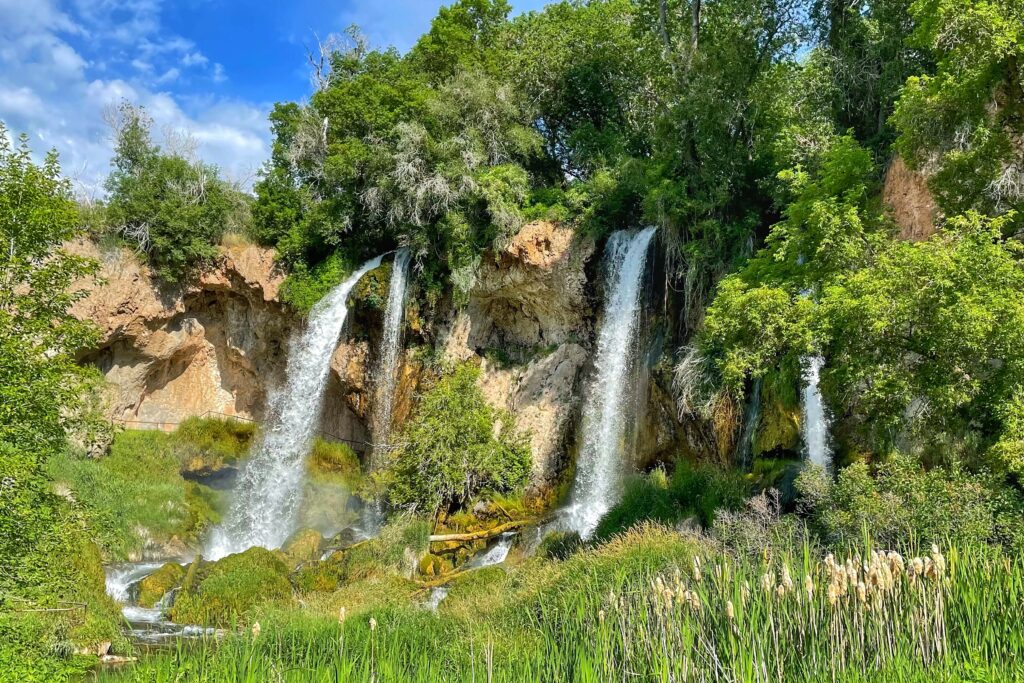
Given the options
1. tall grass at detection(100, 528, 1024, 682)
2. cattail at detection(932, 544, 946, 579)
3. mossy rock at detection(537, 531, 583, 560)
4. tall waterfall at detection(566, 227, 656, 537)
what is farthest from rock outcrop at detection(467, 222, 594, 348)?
cattail at detection(932, 544, 946, 579)

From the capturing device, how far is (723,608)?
6.21 meters

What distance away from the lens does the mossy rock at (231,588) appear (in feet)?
48.8

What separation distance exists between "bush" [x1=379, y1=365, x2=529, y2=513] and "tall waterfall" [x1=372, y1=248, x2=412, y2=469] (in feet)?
9.09

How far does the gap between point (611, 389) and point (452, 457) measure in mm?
4381

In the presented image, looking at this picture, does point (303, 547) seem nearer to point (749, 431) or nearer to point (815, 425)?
point (749, 431)

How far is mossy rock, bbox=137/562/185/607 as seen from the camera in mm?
16031

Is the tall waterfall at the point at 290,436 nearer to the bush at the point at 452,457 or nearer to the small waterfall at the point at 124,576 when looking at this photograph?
the small waterfall at the point at 124,576

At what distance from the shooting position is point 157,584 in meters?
16.3

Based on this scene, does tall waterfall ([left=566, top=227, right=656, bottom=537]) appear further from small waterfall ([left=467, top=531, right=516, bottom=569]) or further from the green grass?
the green grass

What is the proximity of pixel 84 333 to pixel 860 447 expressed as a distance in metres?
11.8

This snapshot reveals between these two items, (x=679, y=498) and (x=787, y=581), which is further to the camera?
(x=679, y=498)

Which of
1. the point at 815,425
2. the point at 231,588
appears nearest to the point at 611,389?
the point at 815,425

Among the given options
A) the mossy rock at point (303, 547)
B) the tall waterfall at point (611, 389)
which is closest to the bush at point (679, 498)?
the tall waterfall at point (611, 389)

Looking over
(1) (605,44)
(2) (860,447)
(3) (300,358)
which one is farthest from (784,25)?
(3) (300,358)
